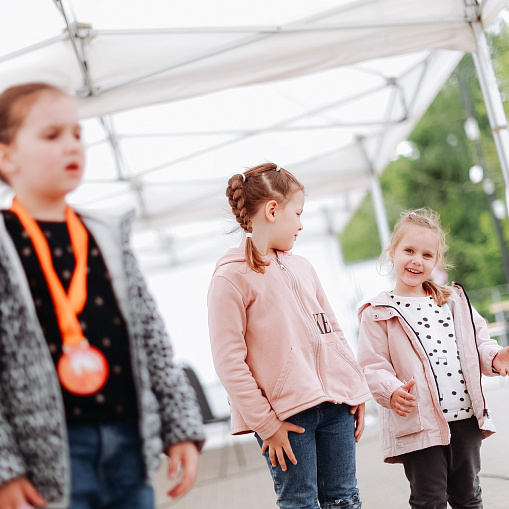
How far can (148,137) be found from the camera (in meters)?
5.80

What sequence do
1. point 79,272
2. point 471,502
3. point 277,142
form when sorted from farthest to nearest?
point 277,142, point 471,502, point 79,272

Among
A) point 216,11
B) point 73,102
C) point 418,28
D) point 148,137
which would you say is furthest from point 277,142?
point 73,102

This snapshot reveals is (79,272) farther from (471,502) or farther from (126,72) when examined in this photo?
(126,72)

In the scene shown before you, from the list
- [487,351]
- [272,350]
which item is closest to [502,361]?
[487,351]

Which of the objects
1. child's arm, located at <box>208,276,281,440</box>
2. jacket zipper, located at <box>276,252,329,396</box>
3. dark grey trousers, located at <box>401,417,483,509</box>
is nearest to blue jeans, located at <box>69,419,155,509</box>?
child's arm, located at <box>208,276,281,440</box>

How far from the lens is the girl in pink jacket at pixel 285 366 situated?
1.90m

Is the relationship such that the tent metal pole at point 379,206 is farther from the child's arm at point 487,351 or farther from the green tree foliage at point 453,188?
the green tree foliage at point 453,188

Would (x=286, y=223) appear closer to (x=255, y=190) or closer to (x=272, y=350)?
(x=255, y=190)

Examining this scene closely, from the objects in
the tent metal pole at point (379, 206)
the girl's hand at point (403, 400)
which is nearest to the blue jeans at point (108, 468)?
the girl's hand at point (403, 400)

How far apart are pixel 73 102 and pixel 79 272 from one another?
1.08ft

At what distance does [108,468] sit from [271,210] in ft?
3.68

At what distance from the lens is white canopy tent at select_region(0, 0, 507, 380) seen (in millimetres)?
3572

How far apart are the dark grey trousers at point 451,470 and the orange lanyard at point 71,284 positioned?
5.03 ft

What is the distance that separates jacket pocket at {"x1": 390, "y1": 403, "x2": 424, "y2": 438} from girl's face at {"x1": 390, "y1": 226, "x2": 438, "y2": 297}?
0.48 metres
